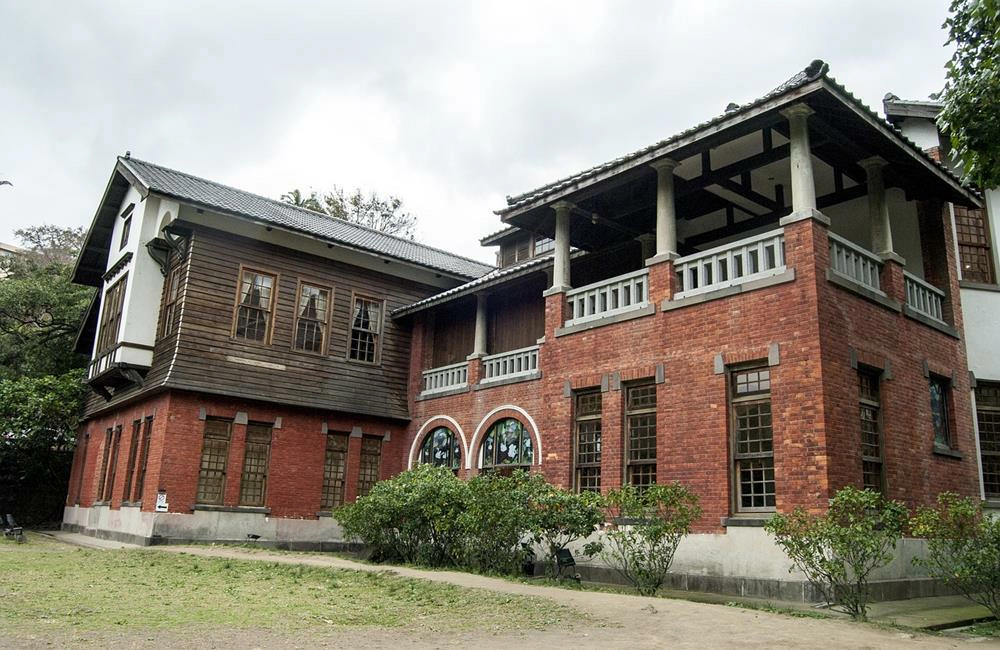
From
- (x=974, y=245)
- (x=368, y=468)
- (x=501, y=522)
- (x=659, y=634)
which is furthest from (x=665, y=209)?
(x=368, y=468)

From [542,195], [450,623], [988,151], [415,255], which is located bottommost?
[450,623]

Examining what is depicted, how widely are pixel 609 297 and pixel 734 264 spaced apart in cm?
267

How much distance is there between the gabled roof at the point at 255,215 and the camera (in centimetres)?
1936

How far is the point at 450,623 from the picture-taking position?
785 cm

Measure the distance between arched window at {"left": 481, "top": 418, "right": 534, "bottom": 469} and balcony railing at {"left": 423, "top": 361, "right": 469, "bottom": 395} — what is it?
1.80m

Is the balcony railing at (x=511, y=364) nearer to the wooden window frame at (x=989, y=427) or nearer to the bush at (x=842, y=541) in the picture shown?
the bush at (x=842, y=541)

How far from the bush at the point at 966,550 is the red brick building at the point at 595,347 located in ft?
4.12

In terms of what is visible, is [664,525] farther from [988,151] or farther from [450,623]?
[988,151]

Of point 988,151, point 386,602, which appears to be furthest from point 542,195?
point 386,602

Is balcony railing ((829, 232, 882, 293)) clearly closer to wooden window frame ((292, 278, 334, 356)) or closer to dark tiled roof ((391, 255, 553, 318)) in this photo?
dark tiled roof ((391, 255, 553, 318))

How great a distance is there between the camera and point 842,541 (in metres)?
9.06

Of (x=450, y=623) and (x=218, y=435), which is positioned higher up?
(x=218, y=435)

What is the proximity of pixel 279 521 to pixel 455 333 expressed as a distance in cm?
653

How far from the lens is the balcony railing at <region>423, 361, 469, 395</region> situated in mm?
20047
